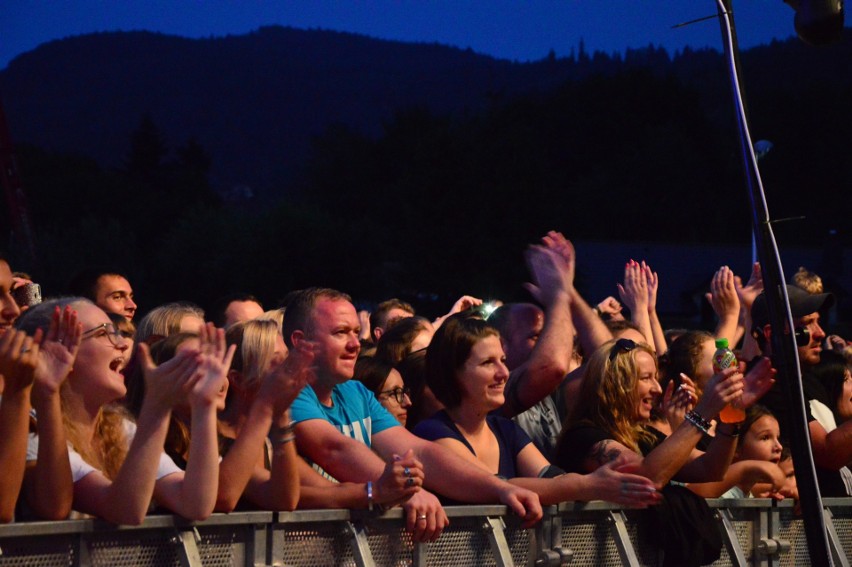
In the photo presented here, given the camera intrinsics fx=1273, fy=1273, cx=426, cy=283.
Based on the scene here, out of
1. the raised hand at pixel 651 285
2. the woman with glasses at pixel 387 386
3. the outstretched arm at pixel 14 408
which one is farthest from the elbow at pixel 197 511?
the raised hand at pixel 651 285

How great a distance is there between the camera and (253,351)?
4.74 metres

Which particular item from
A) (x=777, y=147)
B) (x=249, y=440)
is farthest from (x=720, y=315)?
(x=777, y=147)

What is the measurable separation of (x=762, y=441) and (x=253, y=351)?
2.64 meters

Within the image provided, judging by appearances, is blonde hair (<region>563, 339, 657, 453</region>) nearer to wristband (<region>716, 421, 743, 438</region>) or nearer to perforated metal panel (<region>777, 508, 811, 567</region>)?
wristband (<region>716, 421, 743, 438</region>)

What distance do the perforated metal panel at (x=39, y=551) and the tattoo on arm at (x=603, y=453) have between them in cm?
233

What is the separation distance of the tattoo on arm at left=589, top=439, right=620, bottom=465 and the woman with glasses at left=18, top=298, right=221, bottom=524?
6.28 ft

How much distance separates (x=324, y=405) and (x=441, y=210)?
55730mm

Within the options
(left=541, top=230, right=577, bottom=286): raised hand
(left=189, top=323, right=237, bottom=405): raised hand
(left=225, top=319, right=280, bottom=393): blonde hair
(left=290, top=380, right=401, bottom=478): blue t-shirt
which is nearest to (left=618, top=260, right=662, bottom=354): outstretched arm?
(left=541, top=230, right=577, bottom=286): raised hand

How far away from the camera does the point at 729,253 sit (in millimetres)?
67250

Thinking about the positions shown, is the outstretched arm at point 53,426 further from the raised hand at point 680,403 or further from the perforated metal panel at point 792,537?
the perforated metal panel at point 792,537

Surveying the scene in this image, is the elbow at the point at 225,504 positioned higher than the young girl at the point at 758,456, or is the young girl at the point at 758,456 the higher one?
the young girl at the point at 758,456

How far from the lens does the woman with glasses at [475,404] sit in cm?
518

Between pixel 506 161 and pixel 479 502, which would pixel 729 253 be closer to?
pixel 506 161

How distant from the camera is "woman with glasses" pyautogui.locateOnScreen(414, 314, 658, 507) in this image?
5180 millimetres
